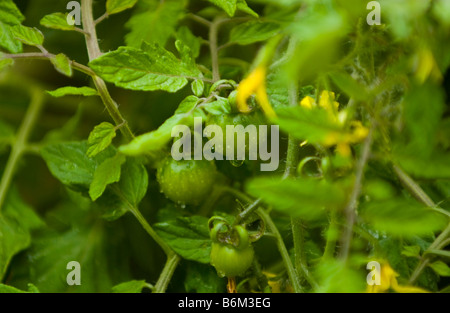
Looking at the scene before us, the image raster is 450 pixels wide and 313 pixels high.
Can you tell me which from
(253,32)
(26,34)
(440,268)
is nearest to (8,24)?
(26,34)

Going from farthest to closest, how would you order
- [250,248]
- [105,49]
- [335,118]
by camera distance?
[105,49] → [250,248] → [335,118]

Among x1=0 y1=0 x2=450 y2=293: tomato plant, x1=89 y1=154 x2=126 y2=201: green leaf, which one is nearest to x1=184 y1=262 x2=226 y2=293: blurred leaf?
x1=0 y1=0 x2=450 y2=293: tomato plant

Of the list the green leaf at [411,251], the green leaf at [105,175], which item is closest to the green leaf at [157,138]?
the green leaf at [105,175]

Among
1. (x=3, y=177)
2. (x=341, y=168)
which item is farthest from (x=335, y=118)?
(x=3, y=177)

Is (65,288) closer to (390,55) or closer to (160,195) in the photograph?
(160,195)

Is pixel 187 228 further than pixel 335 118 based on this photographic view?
Yes

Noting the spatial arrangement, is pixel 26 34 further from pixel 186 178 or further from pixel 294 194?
pixel 294 194
